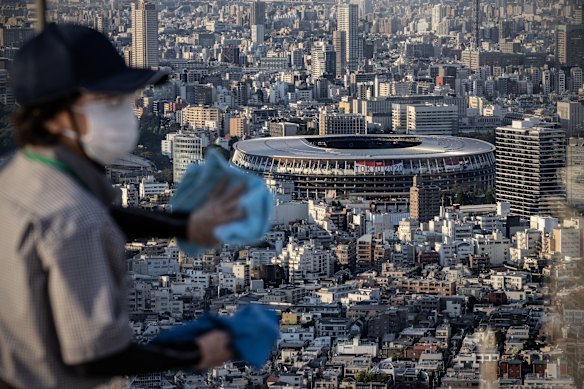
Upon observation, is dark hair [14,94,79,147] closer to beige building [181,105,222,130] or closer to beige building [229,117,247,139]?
beige building [229,117,247,139]

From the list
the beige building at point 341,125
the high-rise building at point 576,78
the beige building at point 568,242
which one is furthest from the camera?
the beige building at point 341,125

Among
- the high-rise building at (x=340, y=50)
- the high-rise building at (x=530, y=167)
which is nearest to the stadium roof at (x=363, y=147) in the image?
the high-rise building at (x=530, y=167)

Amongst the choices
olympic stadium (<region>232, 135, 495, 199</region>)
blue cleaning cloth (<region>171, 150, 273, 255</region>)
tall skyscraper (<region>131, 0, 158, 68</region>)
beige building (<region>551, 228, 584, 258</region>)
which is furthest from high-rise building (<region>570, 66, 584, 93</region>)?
blue cleaning cloth (<region>171, 150, 273, 255</region>)

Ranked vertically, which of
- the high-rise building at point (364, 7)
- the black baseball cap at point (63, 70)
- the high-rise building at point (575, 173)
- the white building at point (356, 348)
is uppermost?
the black baseball cap at point (63, 70)

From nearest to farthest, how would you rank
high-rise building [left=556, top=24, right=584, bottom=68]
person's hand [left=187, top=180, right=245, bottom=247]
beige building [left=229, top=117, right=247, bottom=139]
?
1. person's hand [left=187, top=180, right=245, bottom=247]
2. high-rise building [left=556, top=24, right=584, bottom=68]
3. beige building [left=229, top=117, right=247, bottom=139]

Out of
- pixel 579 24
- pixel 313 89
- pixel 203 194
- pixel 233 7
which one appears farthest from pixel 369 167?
pixel 233 7

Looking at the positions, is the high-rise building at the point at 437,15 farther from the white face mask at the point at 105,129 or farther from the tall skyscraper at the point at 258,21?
the white face mask at the point at 105,129

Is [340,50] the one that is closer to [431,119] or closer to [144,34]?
[144,34]

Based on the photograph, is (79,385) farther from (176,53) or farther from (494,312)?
(176,53)

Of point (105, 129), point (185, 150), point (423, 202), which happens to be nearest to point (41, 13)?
point (105, 129)
